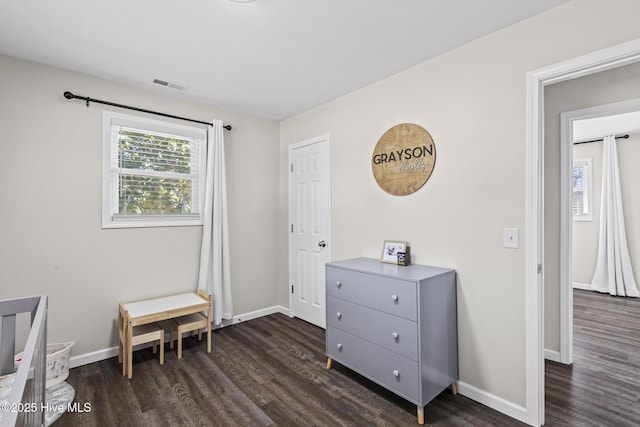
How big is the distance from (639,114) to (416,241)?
358cm

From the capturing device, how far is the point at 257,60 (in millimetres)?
2484

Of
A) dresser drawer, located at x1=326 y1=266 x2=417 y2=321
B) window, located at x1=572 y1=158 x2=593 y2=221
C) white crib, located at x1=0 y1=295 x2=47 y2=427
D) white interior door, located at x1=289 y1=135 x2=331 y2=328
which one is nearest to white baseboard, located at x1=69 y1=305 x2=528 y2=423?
dresser drawer, located at x1=326 y1=266 x2=417 y2=321

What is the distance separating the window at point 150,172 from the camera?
286 centimetres

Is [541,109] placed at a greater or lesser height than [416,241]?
greater

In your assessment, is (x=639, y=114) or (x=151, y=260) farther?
(x=639, y=114)

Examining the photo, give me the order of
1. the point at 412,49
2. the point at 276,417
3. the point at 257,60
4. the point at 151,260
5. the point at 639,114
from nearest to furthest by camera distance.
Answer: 1. the point at 276,417
2. the point at 412,49
3. the point at 257,60
4. the point at 151,260
5. the point at 639,114

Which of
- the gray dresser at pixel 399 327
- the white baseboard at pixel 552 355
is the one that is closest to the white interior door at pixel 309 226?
the gray dresser at pixel 399 327

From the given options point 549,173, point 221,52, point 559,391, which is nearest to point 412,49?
point 221,52

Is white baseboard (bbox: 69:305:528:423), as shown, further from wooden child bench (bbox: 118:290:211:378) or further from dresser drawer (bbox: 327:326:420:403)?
dresser drawer (bbox: 327:326:420:403)

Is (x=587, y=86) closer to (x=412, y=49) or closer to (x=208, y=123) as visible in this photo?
(x=412, y=49)

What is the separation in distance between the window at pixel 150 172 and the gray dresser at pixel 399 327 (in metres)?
1.85

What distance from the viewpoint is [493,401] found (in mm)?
2064

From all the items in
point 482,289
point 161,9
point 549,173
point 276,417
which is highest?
point 161,9

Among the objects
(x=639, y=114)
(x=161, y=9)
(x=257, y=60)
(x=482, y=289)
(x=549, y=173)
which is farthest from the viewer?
(x=639, y=114)
